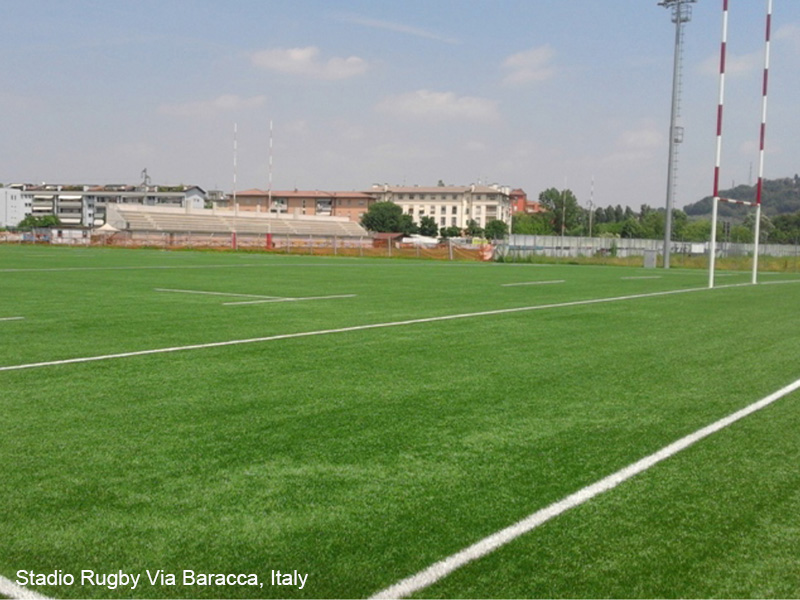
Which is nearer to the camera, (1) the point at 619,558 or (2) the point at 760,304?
(1) the point at 619,558

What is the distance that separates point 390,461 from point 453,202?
16437 cm

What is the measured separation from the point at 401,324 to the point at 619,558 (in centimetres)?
678

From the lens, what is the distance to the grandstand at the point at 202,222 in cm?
8106

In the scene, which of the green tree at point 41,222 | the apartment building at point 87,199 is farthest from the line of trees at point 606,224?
the green tree at point 41,222

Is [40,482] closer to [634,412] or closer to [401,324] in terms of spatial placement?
[634,412]

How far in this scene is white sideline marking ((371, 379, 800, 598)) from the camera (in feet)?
8.25

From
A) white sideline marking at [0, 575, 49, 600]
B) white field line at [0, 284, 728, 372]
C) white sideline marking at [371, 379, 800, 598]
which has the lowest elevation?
white sideline marking at [0, 575, 49, 600]

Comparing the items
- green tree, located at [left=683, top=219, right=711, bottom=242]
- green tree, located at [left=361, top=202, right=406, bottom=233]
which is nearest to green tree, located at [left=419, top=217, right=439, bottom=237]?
green tree, located at [left=361, top=202, right=406, bottom=233]

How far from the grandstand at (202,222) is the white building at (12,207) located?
77.4 metres

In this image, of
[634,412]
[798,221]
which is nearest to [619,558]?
[634,412]

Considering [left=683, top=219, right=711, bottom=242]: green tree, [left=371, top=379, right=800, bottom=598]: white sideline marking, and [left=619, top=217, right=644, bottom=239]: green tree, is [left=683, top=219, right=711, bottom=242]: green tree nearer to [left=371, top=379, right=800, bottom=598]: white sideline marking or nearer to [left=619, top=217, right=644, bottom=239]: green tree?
[left=619, top=217, right=644, bottom=239]: green tree

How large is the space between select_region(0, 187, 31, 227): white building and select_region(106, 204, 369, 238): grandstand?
7740 centimetres

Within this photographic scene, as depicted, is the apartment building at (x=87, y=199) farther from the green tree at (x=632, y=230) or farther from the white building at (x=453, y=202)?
the green tree at (x=632, y=230)

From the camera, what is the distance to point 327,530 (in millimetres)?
2924
